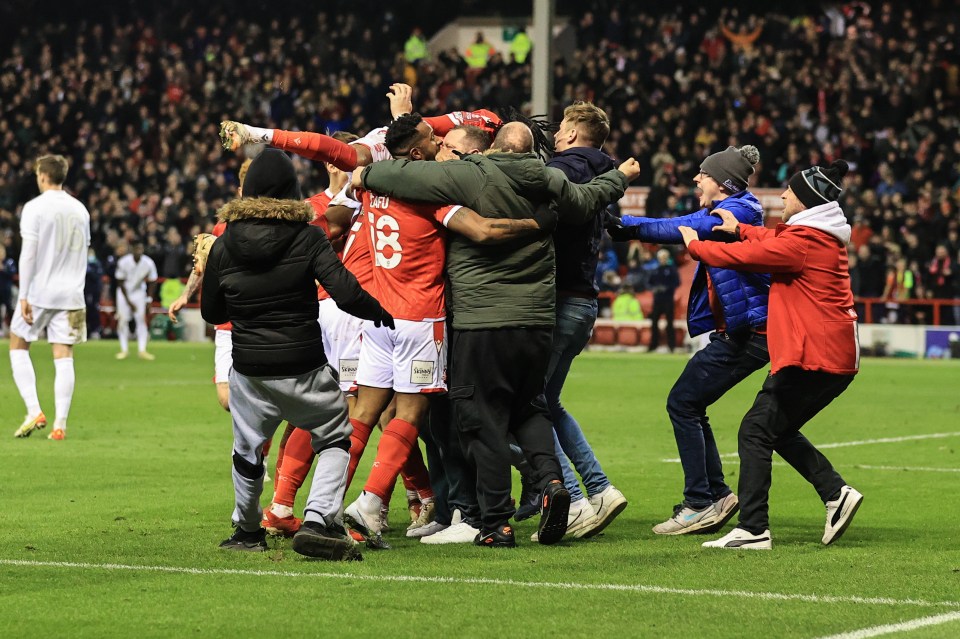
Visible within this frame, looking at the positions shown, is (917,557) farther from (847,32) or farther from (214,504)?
(847,32)

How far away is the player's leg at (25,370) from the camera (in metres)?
14.0

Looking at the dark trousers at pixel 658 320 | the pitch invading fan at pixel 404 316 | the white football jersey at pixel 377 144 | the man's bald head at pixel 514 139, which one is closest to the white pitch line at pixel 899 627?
the pitch invading fan at pixel 404 316

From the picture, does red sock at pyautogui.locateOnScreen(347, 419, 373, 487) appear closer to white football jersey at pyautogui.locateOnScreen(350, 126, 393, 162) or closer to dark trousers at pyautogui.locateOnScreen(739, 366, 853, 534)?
white football jersey at pyautogui.locateOnScreen(350, 126, 393, 162)

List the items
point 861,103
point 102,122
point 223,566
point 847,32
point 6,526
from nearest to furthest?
point 223,566
point 6,526
point 861,103
point 847,32
point 102,122

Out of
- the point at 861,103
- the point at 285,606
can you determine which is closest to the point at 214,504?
the point at 285,606

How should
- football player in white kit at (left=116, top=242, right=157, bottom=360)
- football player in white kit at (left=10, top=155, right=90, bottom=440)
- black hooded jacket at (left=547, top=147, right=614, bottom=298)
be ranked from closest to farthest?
1. black hooded jacket at (left=547, top=147, right=614, bottom=298)
2. football player in white kit at (left=10, top=155, right=90, bottom=440)
3. football player in white kit at (left=116, top=242, right=157, bottom=360)

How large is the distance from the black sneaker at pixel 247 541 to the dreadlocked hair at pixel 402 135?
6.77ft

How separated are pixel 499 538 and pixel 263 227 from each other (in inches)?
79.3

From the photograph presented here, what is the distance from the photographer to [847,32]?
36.8 meters

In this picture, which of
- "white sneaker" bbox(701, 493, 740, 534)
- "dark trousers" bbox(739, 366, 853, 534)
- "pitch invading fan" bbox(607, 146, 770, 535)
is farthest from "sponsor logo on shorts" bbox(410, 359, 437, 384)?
"white sneaker" bbox(701, 493, 740, 534)

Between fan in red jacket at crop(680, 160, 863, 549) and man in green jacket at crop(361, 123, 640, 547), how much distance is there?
Answer: 2.75 ft

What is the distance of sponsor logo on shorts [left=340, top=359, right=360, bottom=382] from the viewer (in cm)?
909

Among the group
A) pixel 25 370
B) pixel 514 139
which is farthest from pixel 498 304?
pixel 25 370

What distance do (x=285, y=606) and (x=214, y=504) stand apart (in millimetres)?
3588
